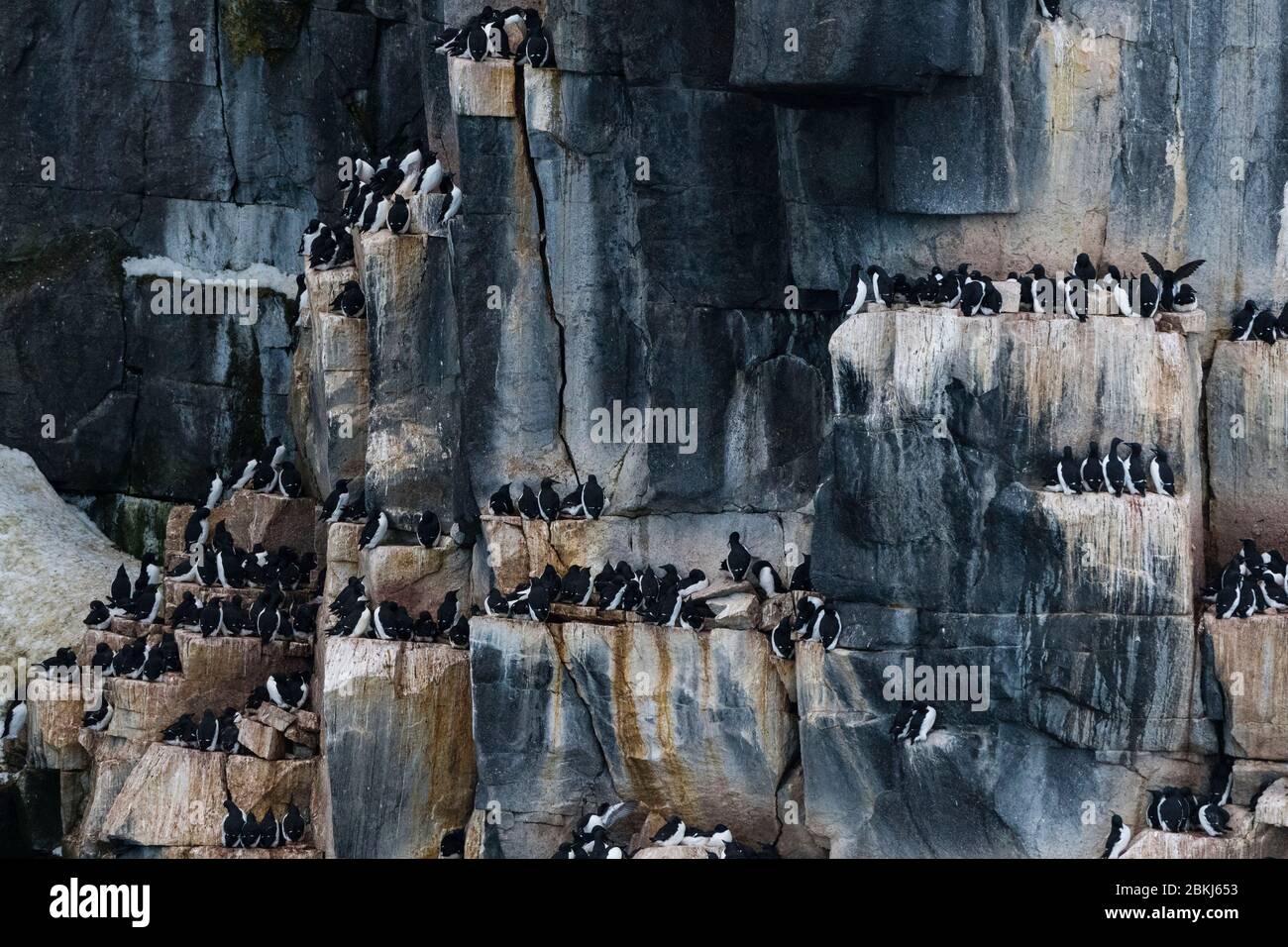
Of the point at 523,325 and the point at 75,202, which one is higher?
the point at 75,202

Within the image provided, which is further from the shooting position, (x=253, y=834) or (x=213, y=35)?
(x=213, y=35)

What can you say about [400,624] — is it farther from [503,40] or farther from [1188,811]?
[1188,811]

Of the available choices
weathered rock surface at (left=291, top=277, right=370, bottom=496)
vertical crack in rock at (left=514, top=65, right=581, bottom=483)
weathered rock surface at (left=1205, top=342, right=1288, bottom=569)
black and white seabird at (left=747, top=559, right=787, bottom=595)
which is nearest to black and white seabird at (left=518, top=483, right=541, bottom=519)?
vertical crack in rock at (left=514, top=65, right=581, bottom=483)

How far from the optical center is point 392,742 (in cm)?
2773

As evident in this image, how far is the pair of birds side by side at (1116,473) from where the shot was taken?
24125 mm

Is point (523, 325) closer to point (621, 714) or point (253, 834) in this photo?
point (621, 714)

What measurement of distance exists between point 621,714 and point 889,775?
3.12 meters

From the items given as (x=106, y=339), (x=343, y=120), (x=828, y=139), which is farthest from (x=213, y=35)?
(x=828, y=139)

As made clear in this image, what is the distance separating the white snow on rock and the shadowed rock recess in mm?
1755

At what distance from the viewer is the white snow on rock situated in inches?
1276

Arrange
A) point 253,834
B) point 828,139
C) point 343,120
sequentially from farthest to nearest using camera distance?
point 343,120 < point 253,834 < point 828,139

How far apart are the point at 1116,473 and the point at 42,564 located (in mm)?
15841

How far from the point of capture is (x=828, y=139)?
26.2 m

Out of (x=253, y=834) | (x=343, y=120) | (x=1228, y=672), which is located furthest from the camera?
(x=343, y=120)
